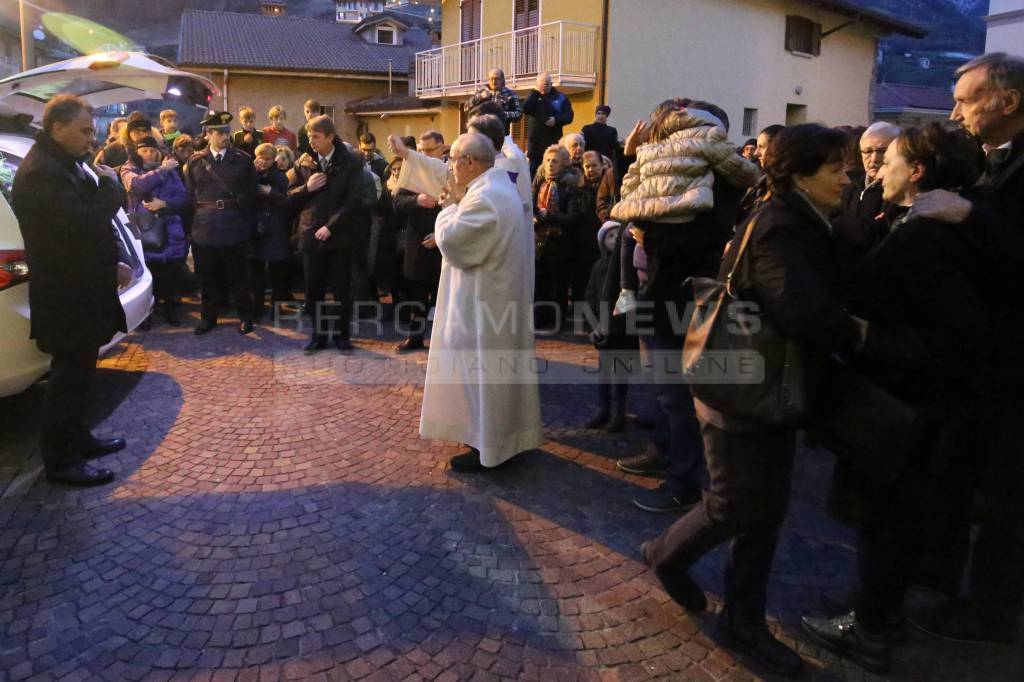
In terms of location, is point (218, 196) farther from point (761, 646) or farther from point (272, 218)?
point (761, 646)

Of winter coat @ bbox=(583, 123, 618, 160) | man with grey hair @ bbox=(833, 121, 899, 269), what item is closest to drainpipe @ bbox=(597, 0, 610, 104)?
winter coat @ bbox=(583, 123, 618, 160)

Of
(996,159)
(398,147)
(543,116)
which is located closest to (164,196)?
(398,147)

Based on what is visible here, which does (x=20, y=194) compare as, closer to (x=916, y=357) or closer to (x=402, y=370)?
(x=402, y=370)

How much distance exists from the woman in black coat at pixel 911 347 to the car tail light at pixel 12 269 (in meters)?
4.59

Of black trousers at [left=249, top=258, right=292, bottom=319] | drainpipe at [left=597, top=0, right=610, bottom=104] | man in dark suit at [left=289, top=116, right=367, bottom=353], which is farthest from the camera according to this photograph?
drainpipe at [left=597, top=0, right=610, bottom=104]

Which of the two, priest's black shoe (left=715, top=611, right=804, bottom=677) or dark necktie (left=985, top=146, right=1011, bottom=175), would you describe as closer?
priest's black shoe (left=715, top=611, right=804, bottom=677)

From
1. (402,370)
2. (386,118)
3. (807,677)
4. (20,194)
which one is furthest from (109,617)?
(386,118)

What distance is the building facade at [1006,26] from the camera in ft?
67.6

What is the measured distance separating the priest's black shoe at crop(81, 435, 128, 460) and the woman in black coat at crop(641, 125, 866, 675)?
366 centimetres

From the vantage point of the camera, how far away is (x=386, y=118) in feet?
105

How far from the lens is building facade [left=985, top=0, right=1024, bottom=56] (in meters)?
20.6

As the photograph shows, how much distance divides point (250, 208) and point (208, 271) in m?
0.79

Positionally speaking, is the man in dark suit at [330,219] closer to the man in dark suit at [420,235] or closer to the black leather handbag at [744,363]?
the man in dark suit at [420,235]

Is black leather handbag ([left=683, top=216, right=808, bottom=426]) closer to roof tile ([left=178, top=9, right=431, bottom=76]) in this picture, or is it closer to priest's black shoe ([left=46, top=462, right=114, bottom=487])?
priest's black shoe ([left=46, top=462, right=114, bottom=487])
